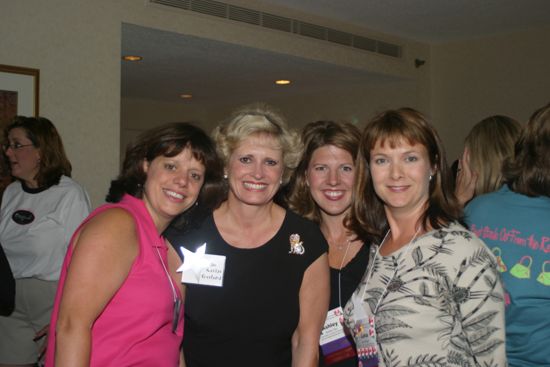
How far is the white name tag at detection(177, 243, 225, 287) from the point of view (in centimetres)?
206

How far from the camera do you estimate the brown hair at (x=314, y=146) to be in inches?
98.3

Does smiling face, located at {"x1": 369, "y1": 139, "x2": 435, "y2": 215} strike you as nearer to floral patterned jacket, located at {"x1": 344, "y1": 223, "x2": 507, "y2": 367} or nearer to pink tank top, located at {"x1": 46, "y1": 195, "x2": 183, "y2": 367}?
floral patterned jacket, located at {"x1": 344, "y1": 223, "x2": 507, "y2": 367}

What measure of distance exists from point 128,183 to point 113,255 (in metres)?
0.43

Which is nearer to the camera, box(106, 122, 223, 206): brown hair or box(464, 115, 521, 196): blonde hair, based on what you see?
box(106, 122, 223, 206): brown hair

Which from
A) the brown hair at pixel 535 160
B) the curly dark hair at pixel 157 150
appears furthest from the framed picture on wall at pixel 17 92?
the brown hair at pixel 535 160

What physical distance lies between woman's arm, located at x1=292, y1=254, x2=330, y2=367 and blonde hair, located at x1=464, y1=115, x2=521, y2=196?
3.34 feet

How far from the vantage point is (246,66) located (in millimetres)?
7008

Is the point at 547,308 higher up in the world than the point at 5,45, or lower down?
lower down

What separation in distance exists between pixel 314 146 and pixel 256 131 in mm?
435

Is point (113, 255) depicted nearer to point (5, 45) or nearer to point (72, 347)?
point (72, 347)

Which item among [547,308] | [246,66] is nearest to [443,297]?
[547,308]

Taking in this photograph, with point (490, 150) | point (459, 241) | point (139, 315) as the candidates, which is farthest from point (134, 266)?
point (490, 150)

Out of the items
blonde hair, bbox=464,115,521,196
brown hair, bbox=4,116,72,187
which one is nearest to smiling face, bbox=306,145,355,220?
blonde hair, bbox=464,115,521,196

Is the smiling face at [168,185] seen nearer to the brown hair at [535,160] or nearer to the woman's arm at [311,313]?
the woman's arm at [311,313]
